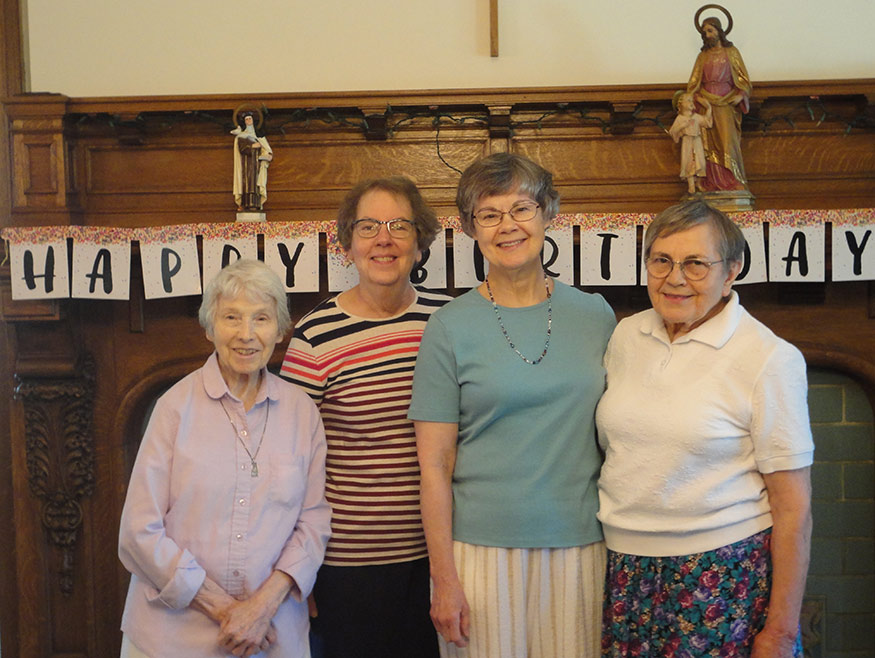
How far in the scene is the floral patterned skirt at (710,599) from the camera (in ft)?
4.91

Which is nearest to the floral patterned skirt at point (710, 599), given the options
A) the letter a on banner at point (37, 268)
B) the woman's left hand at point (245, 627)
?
the woman's left hand at point (245, 627)

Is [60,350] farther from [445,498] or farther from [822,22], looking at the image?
[822,22]

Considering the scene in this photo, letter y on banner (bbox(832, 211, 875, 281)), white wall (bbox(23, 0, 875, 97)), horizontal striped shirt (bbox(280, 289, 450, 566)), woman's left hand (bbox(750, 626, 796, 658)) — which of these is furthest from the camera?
white wall (bbox(23, 0, 875, 97))

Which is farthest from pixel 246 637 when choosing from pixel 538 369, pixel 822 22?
pixel 822 22

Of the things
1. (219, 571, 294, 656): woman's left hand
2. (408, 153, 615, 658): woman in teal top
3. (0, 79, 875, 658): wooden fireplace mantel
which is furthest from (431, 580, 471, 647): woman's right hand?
(0, 79, 875, 658): wooden fireplace mantel

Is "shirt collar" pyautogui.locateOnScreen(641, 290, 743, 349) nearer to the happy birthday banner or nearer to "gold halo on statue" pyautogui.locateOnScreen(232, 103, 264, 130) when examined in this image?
the happy birthday banner

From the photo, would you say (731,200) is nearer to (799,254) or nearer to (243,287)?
(799,254)

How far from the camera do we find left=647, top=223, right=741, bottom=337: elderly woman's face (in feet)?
5.05

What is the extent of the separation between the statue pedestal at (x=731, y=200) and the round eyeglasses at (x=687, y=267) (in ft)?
3.30

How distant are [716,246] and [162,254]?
165 cm

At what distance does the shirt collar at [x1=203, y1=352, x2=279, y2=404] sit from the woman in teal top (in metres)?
0.31

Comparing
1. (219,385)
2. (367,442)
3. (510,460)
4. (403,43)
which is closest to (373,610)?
(367,442)

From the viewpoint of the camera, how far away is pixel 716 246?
1540 mm

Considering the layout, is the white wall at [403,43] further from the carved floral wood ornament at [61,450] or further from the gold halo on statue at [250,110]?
the carved floral wood ornament at [61,450]
